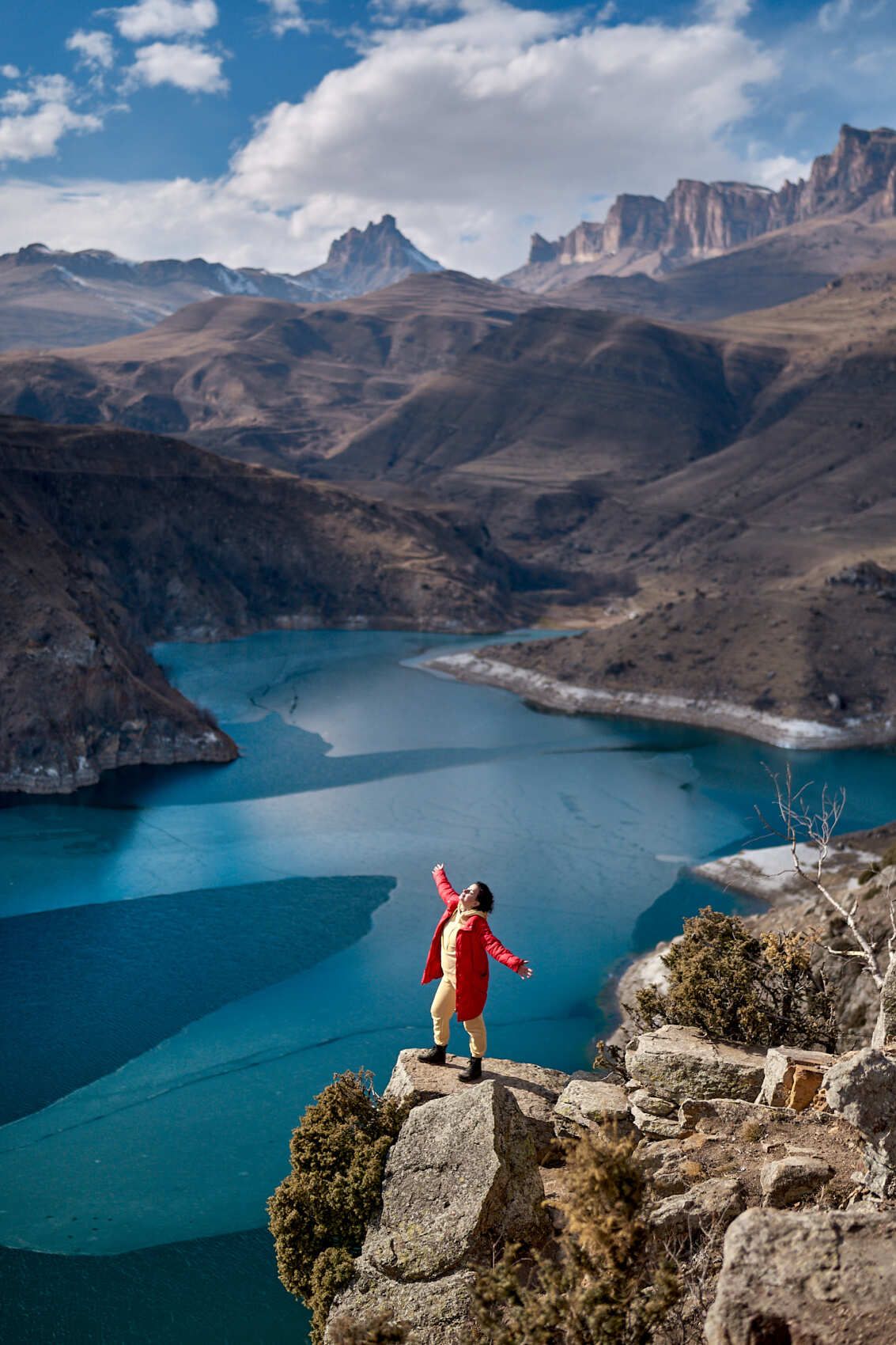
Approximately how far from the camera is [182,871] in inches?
2092

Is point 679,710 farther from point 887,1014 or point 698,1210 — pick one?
point 698,1210

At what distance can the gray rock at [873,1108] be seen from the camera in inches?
438

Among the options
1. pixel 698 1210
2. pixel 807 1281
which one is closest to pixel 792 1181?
pixel 698 1210

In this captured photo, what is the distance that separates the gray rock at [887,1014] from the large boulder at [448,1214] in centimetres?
495

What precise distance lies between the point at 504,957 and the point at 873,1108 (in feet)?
16.9

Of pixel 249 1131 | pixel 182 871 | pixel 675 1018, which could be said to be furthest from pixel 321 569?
pixel 675 1018

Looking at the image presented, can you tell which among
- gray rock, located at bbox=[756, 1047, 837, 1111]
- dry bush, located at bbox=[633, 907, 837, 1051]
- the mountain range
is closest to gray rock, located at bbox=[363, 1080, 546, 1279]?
gray rock, located at bbox=[756, 1047, 837, 1111]

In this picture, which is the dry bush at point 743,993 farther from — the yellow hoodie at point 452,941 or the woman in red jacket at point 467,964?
the yellow hoodie at point 452,941

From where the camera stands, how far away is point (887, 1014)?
1496 cm

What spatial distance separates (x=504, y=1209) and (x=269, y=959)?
31.1m

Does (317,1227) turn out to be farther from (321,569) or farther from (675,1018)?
(321,569)

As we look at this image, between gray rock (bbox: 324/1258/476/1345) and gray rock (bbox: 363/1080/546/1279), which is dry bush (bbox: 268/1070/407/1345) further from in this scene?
gray rock (bbox: 324/1258/476/1345)

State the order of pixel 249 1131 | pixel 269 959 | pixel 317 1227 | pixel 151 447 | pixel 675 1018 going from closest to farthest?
pixel 317 1227 → pixel 675 1018 → pixel 249 1131 → pixel 269 959 → pixel 151 447

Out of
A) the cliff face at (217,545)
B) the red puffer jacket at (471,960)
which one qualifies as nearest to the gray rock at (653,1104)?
the red puffer jacket at (471,960)
